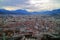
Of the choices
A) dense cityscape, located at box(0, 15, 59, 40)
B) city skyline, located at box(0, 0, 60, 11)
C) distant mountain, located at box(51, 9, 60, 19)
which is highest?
city skyline, located at box(0, 0, 60, 11)

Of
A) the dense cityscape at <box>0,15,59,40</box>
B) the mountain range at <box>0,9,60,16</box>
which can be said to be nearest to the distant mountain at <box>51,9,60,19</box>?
the mountain range at <box>0,9,60,16</box>

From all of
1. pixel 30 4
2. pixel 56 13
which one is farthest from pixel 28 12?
pixel 56 13

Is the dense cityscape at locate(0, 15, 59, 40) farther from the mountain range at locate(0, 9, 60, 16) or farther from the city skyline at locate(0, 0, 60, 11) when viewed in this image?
the city skyline at locate(0, 0, 60, 11)

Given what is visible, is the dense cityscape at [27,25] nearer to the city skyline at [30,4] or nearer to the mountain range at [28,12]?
the mountain range at [28,12]

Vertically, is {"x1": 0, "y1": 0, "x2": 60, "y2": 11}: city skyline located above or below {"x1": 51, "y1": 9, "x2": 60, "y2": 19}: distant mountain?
above

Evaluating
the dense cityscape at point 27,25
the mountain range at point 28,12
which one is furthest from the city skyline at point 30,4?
the dense cityscape at point 27,25

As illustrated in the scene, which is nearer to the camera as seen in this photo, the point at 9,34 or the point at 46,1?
the point at 9,34

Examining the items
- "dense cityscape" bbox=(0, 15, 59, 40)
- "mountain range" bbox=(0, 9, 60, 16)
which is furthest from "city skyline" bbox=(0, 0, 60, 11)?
"dense cityscape" bbox=(0, 15, 59, 40)

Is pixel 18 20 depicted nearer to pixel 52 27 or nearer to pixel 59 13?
pixel 52 27

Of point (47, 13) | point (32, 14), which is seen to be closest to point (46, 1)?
point (47, 13)

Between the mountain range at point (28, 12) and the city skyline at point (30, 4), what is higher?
the city skyline at point (30, 4)

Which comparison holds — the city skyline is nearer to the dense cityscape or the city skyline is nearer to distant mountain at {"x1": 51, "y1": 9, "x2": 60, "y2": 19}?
distant mountain at {"x1": 51, "y1": 9, "x2": 60, "y2": 19}
